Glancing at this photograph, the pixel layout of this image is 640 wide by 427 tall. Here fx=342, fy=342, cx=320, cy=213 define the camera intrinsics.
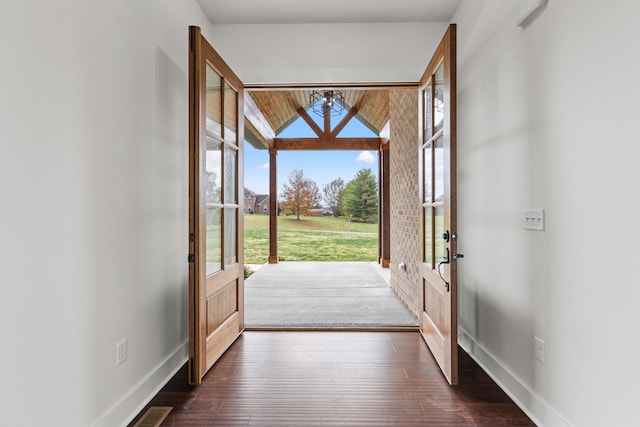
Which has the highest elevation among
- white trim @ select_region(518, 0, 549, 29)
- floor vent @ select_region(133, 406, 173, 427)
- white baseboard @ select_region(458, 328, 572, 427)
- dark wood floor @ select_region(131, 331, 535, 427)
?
white trim @ select_region(518, 0, 549, 29)

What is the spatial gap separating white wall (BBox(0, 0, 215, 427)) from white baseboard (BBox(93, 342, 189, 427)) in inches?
0.5

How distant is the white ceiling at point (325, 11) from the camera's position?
2693 millimetres

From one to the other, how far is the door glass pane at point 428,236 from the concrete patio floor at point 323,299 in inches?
32.6

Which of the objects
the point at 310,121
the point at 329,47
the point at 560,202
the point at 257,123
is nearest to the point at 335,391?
the point at 560,202

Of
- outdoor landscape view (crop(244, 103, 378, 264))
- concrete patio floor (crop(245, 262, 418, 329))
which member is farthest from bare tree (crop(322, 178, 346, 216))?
concrete patio floor (crop(245, 262, 418, 329))

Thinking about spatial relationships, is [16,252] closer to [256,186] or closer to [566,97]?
[566,97]

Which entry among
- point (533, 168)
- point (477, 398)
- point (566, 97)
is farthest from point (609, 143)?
point (477, 398)

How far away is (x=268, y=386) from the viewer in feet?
7.11

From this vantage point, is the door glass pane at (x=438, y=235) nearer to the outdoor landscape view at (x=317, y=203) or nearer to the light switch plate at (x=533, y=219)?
the light switch plate at (x=533, y=219)

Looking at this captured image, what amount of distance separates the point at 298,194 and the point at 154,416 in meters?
8.14

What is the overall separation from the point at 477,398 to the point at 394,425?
1.98 feet

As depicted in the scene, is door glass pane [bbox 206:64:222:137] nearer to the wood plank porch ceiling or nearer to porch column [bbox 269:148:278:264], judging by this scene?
the wood plank porch ceiling

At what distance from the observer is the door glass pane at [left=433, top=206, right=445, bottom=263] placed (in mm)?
2479

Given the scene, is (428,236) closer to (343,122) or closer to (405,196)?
(405,196)
